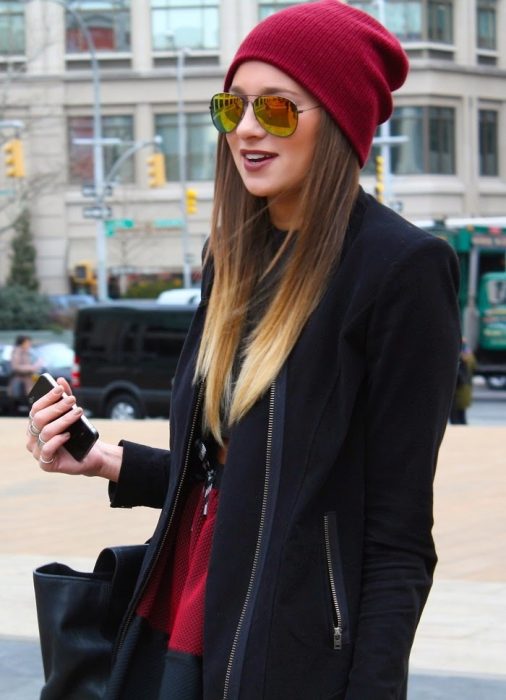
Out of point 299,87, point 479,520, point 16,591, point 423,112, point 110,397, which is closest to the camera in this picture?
point 299,87

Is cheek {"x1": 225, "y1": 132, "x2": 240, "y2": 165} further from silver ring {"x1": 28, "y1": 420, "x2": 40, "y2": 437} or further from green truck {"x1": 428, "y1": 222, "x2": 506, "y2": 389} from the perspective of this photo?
green truck {"x1": 428, "y1": 222, "x2": 506, "y2": 389}

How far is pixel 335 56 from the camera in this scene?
223 centimetres

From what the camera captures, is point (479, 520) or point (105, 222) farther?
point (105, 222)

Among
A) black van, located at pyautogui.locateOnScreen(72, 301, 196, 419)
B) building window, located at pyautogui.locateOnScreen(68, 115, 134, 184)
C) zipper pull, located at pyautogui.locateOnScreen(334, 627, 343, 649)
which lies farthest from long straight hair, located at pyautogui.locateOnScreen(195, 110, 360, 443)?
building window, located at pyautogui.locateOnScreen(68, 115, 134, 184)

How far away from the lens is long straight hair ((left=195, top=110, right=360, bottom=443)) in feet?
7.03

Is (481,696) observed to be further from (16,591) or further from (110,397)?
(110,397)

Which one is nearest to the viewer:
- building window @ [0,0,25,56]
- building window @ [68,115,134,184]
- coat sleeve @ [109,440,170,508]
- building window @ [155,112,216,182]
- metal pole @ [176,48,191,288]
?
coat sleeve @ [109,440,170,508]

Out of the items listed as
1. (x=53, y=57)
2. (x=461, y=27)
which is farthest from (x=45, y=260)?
(x=461, y=27)

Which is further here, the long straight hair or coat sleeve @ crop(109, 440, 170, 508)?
coat sleeve @ crop(109, 440, 170, 508)

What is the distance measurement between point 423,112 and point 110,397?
35.7 metres

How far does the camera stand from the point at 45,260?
56781mm

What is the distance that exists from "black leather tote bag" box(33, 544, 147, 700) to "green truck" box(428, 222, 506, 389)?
85.7 ft

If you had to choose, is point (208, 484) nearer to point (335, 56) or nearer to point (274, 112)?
point (274, 112)

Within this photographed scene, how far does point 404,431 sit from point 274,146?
512 mm
